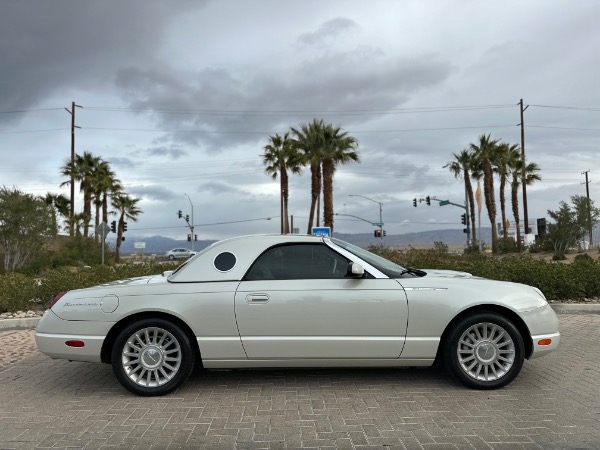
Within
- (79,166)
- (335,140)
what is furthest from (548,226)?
(79,166)

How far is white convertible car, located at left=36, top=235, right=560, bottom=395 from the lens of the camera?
15.1ft

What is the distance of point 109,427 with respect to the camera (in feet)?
13.1

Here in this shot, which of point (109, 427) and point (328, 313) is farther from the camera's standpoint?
point (328, 313)

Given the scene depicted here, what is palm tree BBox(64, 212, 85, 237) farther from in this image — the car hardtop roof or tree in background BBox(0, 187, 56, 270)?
the car hardtop roof

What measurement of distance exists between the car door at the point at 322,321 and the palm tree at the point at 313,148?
31.9m

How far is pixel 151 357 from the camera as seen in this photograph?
4672 millimetres

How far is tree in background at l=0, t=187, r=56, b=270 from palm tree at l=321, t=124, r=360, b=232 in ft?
60.0

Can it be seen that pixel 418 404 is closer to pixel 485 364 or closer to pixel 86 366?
pixel 485 364

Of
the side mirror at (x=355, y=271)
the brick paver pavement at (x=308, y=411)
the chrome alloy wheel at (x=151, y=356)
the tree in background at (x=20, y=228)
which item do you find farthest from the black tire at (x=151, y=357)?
the tree in background at (x=20, y=228)

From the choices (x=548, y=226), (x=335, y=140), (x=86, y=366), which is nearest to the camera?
(x=86, y=366)

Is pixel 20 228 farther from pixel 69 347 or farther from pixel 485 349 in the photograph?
pixel 485 349

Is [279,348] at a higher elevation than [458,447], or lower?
higher

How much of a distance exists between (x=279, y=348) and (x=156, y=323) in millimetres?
1165

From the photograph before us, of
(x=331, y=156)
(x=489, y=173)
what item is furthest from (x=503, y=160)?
(x=331, y=156)
